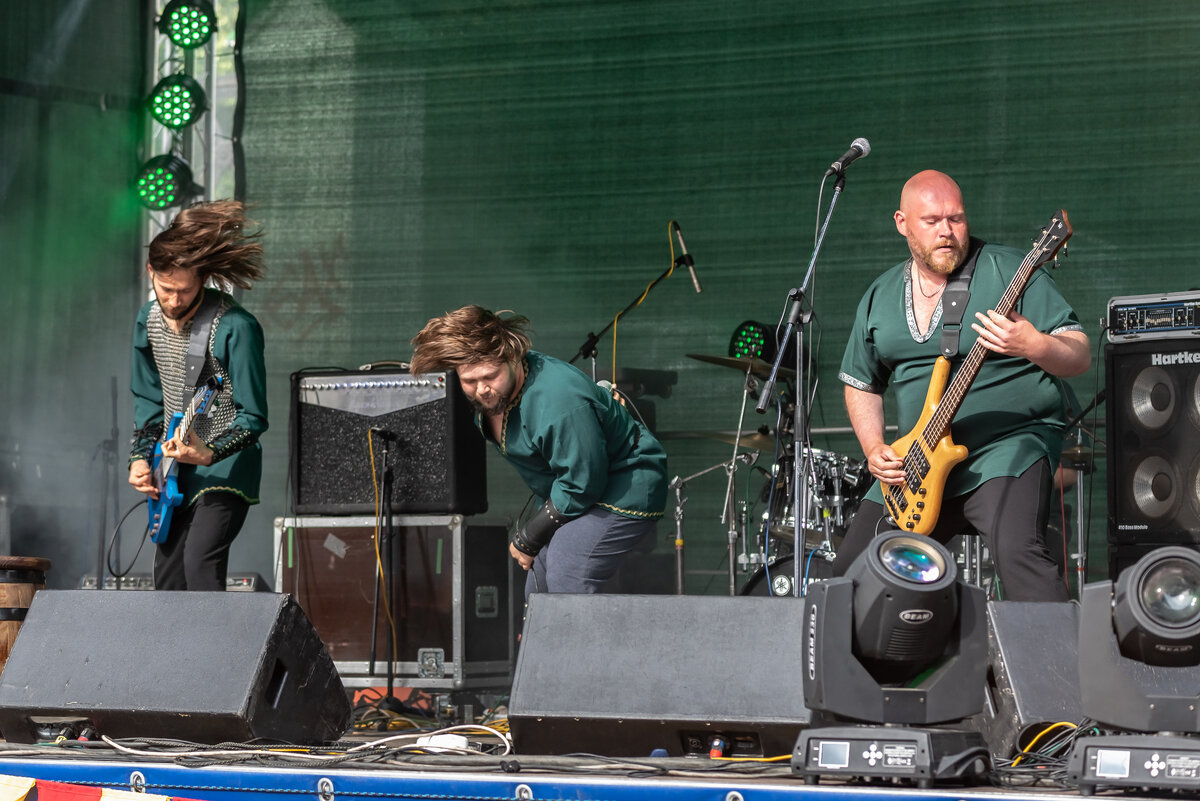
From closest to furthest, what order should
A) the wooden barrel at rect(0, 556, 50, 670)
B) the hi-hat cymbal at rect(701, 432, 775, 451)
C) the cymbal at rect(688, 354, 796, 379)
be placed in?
the wooden barrel at rect(0, 556, 50, 670) → the cymbal at rect(688, 354, 796, 379) → the hi-hat cymbal at rect(701, 432, 775, 451)

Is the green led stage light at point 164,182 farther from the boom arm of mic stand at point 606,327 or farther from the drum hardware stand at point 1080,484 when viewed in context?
the drum hardware stand at point 1080,484

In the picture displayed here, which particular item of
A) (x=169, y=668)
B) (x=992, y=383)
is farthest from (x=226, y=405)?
(x=992, y=383)

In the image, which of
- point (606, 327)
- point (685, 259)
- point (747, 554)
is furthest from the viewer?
point (606, 327)

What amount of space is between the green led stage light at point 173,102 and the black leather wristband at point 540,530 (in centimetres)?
401

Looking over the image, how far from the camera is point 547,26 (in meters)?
6.76

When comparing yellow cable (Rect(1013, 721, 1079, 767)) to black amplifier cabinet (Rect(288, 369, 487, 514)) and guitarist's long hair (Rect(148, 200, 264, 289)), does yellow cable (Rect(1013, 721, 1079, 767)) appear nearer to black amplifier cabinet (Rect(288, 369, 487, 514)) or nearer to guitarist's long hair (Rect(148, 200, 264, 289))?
guitarist's long hair (Rect(148, 200, 264, 289))

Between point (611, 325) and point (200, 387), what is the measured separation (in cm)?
284

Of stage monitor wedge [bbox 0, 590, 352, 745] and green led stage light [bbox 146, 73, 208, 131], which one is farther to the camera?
green led stage light [bbox 146, 73, 208, 131]

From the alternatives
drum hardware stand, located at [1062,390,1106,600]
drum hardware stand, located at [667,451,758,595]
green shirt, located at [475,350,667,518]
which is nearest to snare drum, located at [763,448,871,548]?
drum hardware stand, located at [667,451,758,595]

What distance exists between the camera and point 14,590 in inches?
159

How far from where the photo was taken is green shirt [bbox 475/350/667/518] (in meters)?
3.69

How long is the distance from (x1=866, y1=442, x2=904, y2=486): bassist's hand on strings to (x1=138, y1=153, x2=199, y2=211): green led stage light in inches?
185

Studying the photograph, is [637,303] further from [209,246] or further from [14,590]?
[14,590]

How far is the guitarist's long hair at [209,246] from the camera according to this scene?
3.90 metres
